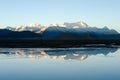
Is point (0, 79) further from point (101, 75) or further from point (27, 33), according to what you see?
point (27, 33)

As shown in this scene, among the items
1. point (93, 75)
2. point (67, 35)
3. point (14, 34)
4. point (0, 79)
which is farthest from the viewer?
point (67, 35)

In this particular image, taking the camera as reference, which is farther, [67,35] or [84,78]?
[67,35]

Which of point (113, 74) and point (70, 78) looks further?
point (113, 74)

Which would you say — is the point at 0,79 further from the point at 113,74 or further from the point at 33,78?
the point at 113,74

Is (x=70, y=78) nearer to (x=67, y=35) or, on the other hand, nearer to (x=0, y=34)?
(x=0, y=34)

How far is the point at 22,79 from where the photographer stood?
12.0 m

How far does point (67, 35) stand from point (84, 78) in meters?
133

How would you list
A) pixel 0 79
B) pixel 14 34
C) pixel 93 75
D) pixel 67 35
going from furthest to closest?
pixel 67 35, pixel 14 34, pixel 93 75, pixel 0 79

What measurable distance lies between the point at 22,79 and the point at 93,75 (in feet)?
8.63

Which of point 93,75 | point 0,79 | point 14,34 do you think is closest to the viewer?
point 0,79

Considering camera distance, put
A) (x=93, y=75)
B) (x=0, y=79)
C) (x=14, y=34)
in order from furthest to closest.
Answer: (x=14, y=34)
(x=93, y=75)
(x=0, y=79)

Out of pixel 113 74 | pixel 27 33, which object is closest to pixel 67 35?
pixel 27 33

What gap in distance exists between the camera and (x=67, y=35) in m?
145

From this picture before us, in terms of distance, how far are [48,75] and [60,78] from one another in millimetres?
1085
